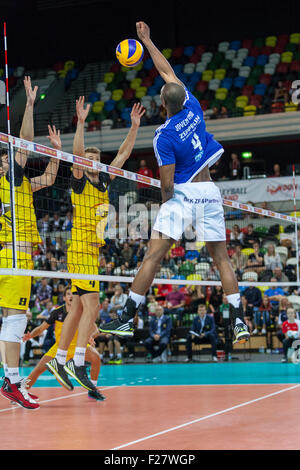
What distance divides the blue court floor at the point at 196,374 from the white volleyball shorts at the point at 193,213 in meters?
4.61

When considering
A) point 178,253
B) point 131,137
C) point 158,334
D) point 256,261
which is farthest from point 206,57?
point 131,137

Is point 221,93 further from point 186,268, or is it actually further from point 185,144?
point 185,144

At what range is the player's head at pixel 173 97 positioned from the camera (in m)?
5.46

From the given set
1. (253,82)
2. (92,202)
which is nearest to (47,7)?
(253,82)

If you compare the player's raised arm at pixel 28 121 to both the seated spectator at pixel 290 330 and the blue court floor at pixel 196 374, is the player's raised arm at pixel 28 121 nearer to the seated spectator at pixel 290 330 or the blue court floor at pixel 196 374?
the blue court floor at pixel 196 374

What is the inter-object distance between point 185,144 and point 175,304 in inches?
474

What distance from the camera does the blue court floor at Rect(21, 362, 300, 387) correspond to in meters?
10.2

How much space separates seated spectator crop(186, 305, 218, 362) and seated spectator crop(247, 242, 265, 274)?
5.84 ft

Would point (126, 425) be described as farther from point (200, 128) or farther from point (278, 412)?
point (200, 128)

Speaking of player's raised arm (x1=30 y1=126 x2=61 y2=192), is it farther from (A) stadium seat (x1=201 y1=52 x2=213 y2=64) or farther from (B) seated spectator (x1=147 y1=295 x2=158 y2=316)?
(A) stadium seat (x1=201 y1=52 x2=213 y2=64)

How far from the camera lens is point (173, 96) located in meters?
5.47

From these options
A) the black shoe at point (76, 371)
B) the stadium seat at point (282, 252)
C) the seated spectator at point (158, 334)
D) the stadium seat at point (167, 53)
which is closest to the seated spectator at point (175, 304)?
the seated spectator at point (158, 334)

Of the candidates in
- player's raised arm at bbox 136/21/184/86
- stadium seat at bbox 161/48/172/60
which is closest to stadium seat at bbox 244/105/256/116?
stadium seat at bbox 161/48/172/60

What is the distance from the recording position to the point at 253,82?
84.0 feet
